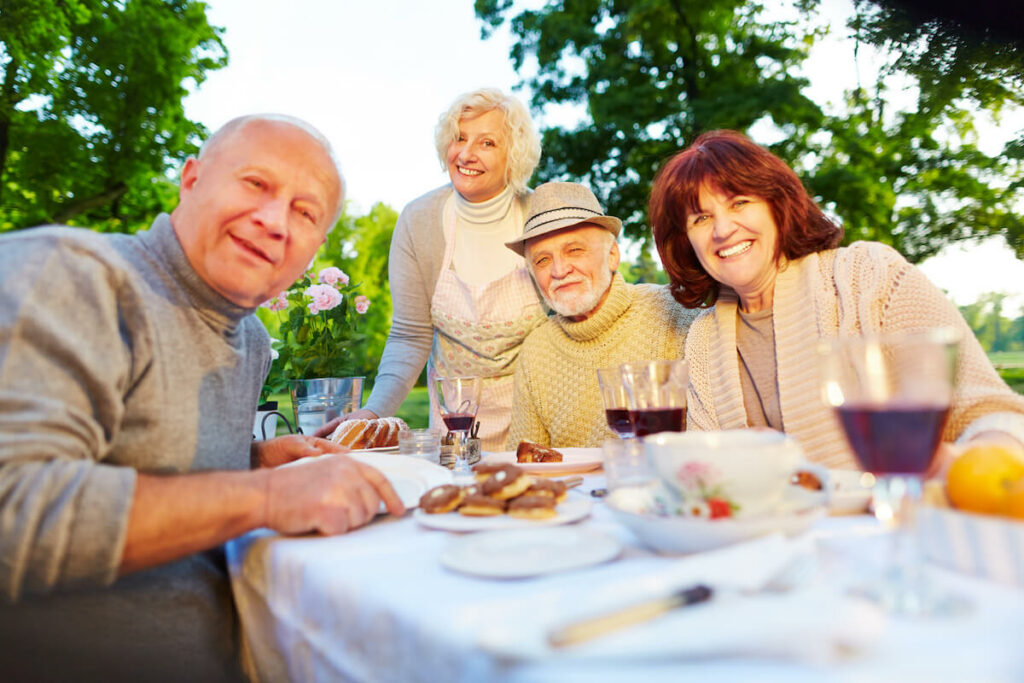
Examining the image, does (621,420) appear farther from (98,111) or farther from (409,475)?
(98,111)

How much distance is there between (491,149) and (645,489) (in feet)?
9.03

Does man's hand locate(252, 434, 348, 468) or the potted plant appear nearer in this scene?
man's hand locate(252, 434, 348, 468)

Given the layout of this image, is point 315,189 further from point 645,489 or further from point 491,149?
point 491,149

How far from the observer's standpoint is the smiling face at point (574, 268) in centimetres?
332

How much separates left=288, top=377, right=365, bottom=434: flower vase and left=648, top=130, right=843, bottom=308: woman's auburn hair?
1.98 metres

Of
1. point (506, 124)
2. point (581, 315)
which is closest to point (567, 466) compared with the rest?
point (581, 315)

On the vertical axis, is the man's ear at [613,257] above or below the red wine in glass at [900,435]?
above

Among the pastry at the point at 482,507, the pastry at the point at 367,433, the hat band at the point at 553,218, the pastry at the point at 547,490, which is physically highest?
the hat band at the point at 553,218

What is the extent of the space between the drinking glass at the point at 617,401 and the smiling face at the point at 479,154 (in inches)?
85.7

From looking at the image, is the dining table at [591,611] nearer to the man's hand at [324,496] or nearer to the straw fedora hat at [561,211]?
the man's hand at [324,496]

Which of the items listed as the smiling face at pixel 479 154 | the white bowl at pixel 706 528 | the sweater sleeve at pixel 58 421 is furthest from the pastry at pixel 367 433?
the smiling face at pixel 479 154

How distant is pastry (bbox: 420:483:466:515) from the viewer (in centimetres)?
144

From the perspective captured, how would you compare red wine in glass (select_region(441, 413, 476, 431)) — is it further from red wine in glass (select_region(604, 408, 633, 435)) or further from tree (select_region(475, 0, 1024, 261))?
tree (select_region(475, 0, 1024, 261))

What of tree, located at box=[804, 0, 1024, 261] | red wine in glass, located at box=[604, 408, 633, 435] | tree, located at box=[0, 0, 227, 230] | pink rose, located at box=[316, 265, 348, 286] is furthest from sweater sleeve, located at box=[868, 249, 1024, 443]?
tree, located at box=[0, 0, 227, 230]
